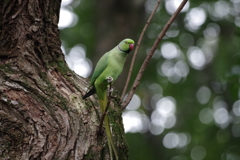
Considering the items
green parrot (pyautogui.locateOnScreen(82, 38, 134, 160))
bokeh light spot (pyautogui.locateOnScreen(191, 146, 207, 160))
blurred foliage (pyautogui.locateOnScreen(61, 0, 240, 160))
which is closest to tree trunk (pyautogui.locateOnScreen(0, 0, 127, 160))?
green parrot (pyautogui.locateOnScreen(82, 38, 134, 160))

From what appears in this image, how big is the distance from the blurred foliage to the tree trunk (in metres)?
3.10

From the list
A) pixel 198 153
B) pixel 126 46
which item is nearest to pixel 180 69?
pixel 198 153

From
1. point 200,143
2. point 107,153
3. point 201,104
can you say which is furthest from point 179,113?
point 107,153

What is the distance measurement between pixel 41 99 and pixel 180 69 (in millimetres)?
7455

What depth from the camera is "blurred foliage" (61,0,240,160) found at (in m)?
6.22

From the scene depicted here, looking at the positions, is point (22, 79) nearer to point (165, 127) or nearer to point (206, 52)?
point (206, 52)

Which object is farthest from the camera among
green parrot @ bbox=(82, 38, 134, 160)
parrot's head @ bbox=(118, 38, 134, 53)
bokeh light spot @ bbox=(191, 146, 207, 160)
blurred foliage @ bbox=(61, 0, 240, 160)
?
bokeh light spot @ bbox=(191, 146, 207, 160)

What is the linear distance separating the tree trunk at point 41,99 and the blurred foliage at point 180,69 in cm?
310

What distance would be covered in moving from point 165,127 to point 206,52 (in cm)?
311

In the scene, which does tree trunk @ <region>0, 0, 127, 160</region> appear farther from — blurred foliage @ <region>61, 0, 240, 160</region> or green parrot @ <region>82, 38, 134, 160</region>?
blurred foliage @ <region>61, 0, 240, 160</region>

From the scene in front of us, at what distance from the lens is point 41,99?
2.40 m

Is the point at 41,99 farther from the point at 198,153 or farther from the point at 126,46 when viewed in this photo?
the point at 198,153

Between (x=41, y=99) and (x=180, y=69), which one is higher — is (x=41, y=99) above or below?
below

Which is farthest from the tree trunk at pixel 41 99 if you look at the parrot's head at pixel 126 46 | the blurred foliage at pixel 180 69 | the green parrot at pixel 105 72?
the blurred foliage at pixel 180 69
